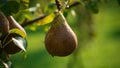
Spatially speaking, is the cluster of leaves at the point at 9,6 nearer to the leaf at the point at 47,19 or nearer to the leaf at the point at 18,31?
the leaf at the point at 18,31

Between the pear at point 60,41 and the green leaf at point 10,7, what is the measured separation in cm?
13

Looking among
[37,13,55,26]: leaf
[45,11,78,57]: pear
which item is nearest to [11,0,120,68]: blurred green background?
[37,13,55,26]: leaf

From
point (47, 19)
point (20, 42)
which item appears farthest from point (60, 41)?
point (47, 19)

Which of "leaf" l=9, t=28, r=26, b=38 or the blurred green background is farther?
the blurred green background

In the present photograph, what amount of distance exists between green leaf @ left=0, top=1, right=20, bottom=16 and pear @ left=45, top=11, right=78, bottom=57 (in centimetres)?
13

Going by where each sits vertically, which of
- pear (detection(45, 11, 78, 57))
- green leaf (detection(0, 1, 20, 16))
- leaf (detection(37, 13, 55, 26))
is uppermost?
green leaf (detection(0, 1, 20, 16))

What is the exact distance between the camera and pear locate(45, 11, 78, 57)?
134cm

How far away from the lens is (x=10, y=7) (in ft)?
4.56

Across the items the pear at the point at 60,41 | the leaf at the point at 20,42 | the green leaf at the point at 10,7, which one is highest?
the green leaf at the point at 10,7

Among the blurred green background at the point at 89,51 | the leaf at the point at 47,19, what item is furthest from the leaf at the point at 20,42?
the blurred green background at the point at 89,51

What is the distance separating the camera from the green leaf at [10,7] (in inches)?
53.8

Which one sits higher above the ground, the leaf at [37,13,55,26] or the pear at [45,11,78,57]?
the pear at [45,11,78,57]

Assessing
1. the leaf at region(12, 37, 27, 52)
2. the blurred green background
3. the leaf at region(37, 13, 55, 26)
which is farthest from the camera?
the blurred green background

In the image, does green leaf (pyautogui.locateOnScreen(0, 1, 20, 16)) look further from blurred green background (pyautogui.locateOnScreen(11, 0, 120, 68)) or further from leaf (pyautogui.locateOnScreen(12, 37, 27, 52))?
blurred green background (pyautogui.locateOnScreen(11, 0, 120, 68))
